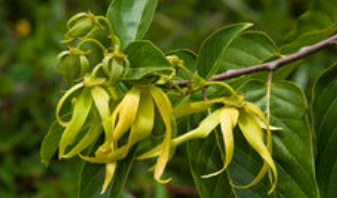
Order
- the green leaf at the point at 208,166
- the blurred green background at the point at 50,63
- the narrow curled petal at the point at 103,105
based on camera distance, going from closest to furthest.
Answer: the narrow curled petal at the point at 103,105, the green leaf at the point at 208,166, the blurred green background at the point at 50,63

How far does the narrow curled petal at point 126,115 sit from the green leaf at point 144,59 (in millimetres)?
36

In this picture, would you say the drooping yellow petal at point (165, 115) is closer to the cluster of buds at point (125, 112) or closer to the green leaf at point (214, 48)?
the cluster of buds at point (125, 112)

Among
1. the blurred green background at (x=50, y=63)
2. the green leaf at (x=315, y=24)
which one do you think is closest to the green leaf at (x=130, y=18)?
the green leaf at (x=315, y=24)

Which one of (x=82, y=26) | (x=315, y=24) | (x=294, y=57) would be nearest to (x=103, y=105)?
(x=82, y=26)

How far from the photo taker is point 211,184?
0.84 meters

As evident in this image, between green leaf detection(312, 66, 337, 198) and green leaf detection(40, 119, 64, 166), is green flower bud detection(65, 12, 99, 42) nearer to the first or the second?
green leaf detection(40, 119, 64, 166)

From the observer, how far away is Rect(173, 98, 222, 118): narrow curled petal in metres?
0.82

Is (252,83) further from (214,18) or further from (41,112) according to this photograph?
(214,18)

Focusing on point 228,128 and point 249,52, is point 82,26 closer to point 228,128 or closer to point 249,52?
point 228,128

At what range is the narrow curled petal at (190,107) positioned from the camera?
82 centimetres

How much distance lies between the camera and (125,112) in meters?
0.76

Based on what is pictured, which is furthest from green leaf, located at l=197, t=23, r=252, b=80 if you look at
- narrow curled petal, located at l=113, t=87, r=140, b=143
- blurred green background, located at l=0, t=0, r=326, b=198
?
blurred green background, located at l=0, t=0, r=326, b=198

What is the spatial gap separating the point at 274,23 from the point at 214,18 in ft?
1.27

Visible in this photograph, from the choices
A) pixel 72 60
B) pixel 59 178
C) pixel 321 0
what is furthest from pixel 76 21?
pixel 59 178
